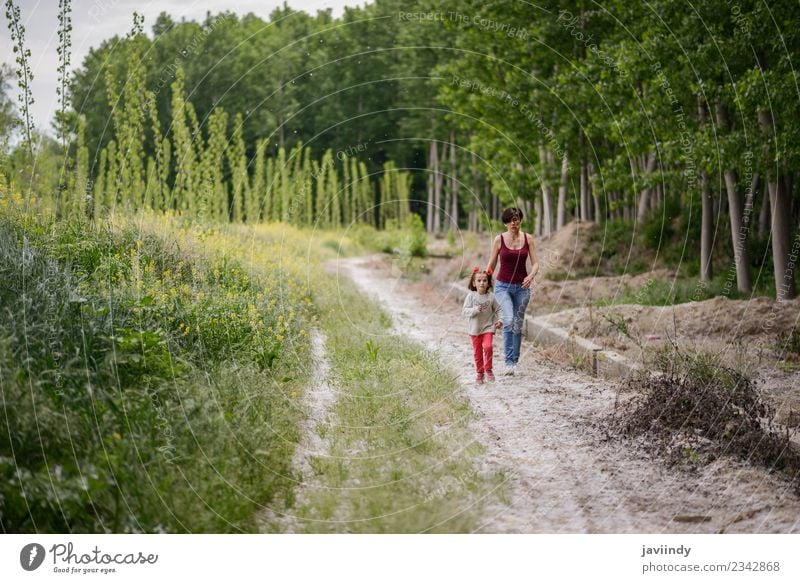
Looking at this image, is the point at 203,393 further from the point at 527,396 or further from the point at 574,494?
the point at 527,396

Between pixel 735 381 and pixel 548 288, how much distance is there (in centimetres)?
784

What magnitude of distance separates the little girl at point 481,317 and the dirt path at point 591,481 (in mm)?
320

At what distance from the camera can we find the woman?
737 centimetres

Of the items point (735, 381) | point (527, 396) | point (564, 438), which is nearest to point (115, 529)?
point (564, 438)

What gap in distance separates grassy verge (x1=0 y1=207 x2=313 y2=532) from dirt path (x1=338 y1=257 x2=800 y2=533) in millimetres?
1498

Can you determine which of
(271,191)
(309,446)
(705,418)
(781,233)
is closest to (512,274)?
(705,418)

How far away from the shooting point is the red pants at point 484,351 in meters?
7.54

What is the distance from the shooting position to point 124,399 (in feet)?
15.3

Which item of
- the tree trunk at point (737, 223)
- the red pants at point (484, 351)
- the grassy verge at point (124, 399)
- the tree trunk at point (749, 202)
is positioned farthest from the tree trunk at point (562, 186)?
the grassy verge at point (124, 399)

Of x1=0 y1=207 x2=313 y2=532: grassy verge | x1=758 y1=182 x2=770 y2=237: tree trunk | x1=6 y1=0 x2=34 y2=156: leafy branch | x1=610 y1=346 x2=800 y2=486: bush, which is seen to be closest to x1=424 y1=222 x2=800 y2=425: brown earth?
x1=610 y1=346 x2=800 y2=486: bush

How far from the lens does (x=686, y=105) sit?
12.4m

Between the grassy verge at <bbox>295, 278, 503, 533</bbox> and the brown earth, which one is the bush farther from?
the grassy verge at <bbox>295, 278, 503, 533</bbox>

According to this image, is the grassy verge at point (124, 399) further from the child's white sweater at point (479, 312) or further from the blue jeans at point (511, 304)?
the blue jeans at point (511, 304)
